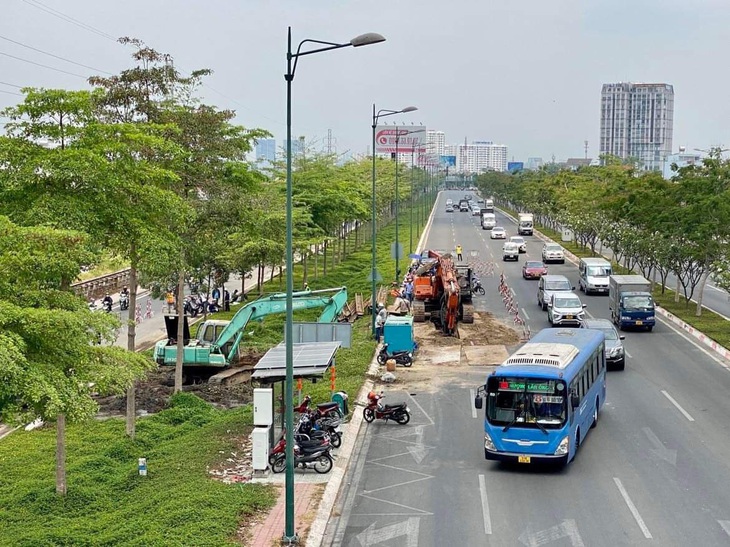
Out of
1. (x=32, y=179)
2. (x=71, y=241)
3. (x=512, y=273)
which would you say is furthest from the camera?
(x=512, y=273)

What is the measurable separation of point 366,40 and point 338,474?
963 centimetres

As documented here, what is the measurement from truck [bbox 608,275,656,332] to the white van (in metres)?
10.6

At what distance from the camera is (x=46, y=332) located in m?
15.6

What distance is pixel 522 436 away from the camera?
795 inches

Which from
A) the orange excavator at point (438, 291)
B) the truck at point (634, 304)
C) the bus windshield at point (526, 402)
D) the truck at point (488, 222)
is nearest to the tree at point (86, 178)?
the bus windshield at point (526, 402)

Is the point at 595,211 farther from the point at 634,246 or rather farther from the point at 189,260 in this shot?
the point at 189,260

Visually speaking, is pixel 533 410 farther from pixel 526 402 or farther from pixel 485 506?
pixel 485 506

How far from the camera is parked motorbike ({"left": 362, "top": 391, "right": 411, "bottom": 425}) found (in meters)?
25.2

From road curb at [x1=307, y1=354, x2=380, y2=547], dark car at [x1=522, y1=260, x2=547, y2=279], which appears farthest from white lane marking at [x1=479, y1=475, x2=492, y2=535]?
dark car at [x1=522, y1=260, x2=547, y2=279]

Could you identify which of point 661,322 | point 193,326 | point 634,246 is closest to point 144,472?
point 193,326

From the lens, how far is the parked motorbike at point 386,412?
25234mm

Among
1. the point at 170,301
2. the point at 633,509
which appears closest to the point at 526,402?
the point at 633,509

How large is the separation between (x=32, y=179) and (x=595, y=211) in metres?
56.4

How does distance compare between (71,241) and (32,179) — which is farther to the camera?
(32,179)
